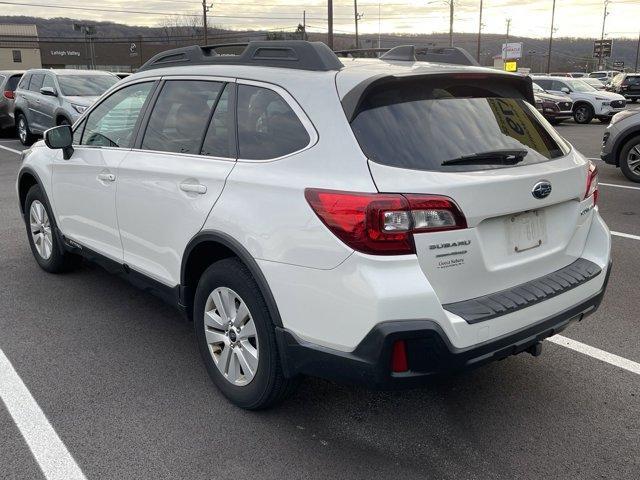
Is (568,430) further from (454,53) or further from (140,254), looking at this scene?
(140,254)

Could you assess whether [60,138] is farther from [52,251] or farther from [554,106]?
[554,106]

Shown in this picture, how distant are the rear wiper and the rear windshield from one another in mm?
16

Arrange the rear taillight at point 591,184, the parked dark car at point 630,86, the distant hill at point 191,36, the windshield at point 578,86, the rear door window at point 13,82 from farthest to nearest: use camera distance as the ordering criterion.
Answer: the distant hill at point 191,36 → the parked dark car at point 630,86 → the windshield at point 578,86 → the rear door window at point 13,82 → the rear taillight at point 591,184

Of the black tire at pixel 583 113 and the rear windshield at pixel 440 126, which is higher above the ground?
the rear windshield at pixel 440 126

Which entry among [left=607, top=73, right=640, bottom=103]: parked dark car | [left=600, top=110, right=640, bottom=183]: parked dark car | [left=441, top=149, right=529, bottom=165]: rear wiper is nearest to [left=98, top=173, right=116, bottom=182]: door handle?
[left=441, top=149, right=529, bottom=165]: rear wiper

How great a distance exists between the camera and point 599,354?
3.83 m

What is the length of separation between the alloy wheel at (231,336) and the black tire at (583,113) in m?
22.8

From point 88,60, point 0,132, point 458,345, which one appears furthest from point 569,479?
point 88,60

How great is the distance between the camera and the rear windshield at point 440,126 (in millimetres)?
2629

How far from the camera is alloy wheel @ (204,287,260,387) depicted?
3035mm

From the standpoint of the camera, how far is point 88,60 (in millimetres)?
85812

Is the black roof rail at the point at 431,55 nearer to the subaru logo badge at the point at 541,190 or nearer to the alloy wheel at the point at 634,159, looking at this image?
the subaru logo badge at the point at 541,190

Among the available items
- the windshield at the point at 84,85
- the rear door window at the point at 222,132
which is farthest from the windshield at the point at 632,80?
the rear door window at the point at 222,132

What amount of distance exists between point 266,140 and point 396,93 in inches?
26.4
